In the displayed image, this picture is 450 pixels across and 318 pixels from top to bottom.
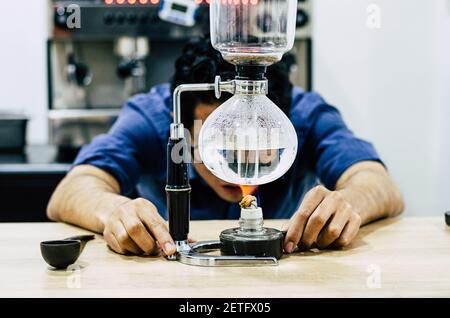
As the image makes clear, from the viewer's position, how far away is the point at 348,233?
138 cm

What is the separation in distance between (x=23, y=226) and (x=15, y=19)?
255 centimetres

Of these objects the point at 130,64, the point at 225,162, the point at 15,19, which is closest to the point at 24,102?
the point at 15,19

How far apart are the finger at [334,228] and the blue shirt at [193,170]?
508 millimetres

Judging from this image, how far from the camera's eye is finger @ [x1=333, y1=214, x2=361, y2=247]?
138 cm

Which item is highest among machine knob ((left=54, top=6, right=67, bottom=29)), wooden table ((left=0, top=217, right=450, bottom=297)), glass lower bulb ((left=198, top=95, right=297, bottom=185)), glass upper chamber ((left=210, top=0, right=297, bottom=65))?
machine knob ((left=54, top=6, right=67, bottom=29))

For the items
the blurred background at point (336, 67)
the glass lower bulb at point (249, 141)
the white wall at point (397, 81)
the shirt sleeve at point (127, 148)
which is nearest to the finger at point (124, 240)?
the glass lower bulb at point (249, 141)

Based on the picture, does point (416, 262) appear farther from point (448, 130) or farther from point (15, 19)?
point (15, 19)

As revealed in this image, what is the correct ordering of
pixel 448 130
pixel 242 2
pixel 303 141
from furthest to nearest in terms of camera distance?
pixel 448 130 → pixel 303 141 → pixel 242 2

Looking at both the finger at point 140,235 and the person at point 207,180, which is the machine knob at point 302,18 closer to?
the person at point 207,180

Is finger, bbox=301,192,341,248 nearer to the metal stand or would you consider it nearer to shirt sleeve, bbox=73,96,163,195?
the metal stand

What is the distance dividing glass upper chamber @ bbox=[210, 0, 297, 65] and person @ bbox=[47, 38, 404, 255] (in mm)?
285

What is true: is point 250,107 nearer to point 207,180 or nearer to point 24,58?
point 207,180

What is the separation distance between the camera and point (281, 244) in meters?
1.30

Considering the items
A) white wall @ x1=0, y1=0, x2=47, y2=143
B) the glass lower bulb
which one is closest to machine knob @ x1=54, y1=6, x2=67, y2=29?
white wall @ x1=0, y1=0, x2=47, y2=143
